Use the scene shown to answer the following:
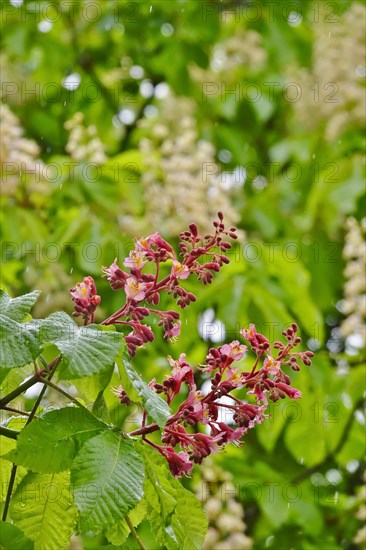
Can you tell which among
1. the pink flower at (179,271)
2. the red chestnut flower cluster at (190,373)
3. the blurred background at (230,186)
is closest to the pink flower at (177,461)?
the red chestnut flower cluster at (190,373)

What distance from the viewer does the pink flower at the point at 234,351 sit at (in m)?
1.16

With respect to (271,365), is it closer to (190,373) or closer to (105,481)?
(190,373)

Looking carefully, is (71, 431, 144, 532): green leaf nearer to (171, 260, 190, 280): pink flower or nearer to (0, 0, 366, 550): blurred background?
(171, 260, 190, 280): pink flower

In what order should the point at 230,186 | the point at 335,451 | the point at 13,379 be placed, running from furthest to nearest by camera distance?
the point at 230,186 → the point at 335,451 → the point at 13,379

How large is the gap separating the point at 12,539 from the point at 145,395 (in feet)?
0.69

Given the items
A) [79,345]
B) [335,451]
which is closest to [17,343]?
[79,345]

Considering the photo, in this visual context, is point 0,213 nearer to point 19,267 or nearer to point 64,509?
point 19,267

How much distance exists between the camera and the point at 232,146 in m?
4.38

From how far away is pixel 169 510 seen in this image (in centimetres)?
115

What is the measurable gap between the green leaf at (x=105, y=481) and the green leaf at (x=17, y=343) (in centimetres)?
12

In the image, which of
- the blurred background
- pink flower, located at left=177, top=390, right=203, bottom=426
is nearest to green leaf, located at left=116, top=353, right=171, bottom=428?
pink flower, located at left=177, top=390, right=203, bottom=426

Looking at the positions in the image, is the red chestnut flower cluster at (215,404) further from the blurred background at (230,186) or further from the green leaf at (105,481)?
the blurred background at (230,186)

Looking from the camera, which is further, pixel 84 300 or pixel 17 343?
pixel 84 300

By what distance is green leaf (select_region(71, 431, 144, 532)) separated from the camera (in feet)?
3.27
